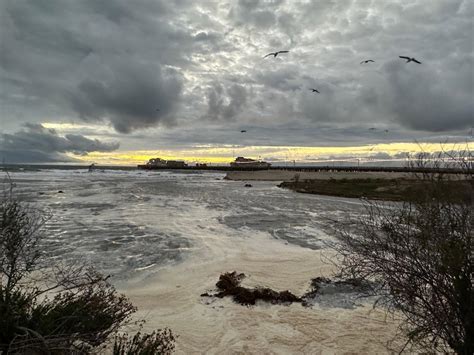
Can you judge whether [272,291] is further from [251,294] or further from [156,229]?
[156,229]

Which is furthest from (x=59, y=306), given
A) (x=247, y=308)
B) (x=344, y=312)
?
(x=344, y=312)

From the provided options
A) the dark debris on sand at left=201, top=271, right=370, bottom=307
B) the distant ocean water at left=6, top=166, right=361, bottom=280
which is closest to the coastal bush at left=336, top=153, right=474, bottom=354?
the dark debris on sand at left=201, top=271, right=370, bottom=307

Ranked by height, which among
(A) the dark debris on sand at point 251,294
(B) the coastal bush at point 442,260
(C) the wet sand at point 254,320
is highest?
(B) the coastal bush at point 442,260

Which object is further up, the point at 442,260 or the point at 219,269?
the point at 442,260

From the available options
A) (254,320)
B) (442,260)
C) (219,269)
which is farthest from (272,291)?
(442,260)

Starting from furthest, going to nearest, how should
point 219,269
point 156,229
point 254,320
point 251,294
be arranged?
point 156,229 < point 219,269 < point 251,294 < point 254,320

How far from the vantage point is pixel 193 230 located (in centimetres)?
1855

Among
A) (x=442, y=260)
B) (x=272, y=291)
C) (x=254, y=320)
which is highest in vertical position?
(x=442, y=260)

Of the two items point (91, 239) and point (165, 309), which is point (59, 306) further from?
point (91, 239)

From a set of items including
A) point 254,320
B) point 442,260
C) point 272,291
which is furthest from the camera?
point 272,291

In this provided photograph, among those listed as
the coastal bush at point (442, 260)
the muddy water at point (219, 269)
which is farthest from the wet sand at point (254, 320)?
the coastal bush at point (442, 260)

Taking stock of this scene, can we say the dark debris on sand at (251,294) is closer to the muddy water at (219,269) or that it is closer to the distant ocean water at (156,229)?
the muddy water at (219,269)

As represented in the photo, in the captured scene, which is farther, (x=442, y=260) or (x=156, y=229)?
(x=156, y=229)

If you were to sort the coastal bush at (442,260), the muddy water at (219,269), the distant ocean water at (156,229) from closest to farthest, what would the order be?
the coastal bush at (442,260), the muddy water at (219,269), the distant ocean water at (156,229)
